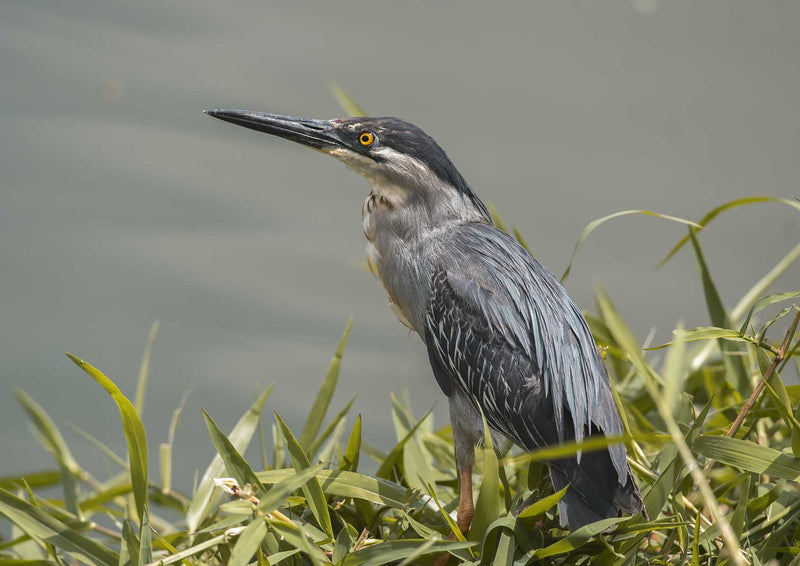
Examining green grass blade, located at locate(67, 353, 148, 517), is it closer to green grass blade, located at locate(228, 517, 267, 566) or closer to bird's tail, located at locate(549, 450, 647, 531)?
green grass blade, located at locate(228, 517, 267, 566)

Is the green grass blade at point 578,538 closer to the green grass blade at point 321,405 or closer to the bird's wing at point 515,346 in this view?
the bird's wing at point 515,346

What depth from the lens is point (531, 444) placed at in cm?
121

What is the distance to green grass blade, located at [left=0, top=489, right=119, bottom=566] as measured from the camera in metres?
1.05

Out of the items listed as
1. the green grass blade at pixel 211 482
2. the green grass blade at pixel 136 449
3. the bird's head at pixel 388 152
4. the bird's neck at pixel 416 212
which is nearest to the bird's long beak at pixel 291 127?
the bird's head at pixel 388 152

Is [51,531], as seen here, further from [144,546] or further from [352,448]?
[352,448]

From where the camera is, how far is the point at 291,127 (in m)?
1.46

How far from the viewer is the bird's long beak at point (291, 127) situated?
1.45m

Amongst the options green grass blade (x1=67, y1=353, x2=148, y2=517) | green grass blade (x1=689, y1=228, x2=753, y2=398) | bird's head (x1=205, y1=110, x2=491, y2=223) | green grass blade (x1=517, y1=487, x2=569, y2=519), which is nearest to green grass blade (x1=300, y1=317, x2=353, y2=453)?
bird's head (x1=205, y1=110, x2=491, y2=223)

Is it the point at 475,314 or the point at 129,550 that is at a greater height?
the point at 475,314

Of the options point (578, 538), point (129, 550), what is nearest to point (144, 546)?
point (129, 550)

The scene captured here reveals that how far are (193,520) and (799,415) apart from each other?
89 centimetres

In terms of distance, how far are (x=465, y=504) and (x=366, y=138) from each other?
0.62 m

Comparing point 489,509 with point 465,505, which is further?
point 465,505

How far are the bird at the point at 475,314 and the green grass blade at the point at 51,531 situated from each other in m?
0.49
